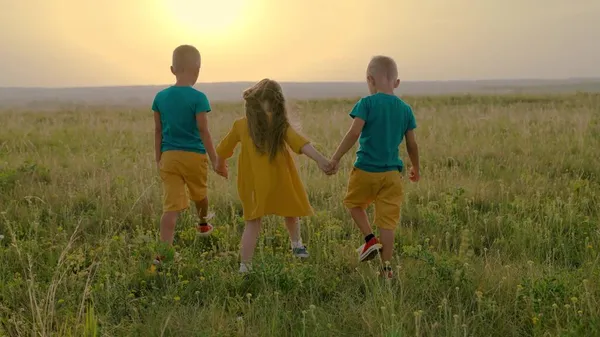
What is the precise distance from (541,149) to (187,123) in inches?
254

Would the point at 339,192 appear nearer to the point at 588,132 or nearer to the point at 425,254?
the point at 425,254

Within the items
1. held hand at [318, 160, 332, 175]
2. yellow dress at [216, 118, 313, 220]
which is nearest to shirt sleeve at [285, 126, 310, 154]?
yellow dress at [216, 118, 313, 220]

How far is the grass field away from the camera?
11.0ft

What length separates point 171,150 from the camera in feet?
15.5

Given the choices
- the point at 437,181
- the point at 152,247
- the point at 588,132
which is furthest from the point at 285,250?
the point at 588,132

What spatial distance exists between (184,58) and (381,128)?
1.80 m

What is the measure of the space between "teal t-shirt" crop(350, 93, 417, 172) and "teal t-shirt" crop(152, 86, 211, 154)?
1355mm

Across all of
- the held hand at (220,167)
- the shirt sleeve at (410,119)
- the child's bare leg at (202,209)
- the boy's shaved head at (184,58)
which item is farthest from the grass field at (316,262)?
the boy's shaved head at (184,58)

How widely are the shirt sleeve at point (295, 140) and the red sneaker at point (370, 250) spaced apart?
926mm

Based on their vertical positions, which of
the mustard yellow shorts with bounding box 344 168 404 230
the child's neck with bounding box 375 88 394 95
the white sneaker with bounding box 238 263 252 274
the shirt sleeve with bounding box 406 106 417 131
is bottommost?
the white sneaker with bounding box 238 263 252 274

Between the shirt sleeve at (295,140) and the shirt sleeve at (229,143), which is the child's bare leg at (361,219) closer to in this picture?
A: the shirt sleeve at (295,140)

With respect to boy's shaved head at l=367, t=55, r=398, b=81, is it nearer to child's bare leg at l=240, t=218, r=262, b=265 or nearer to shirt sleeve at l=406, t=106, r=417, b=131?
shirt sleeve at l=406, t=106, r=417, b=131

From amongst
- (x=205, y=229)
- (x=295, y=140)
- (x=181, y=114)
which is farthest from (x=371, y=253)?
(x=181, y=114)

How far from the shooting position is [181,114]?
4613 mm
